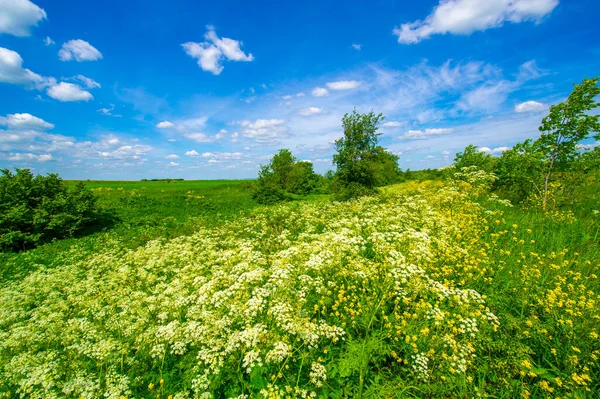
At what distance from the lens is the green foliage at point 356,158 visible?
24406mm

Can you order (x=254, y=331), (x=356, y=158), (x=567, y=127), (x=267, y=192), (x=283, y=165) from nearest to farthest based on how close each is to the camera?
(x=254, y=331) < (x=567, y=127) < (x=356, y=158) < (x=267, y=192) < (x=283, y=165)

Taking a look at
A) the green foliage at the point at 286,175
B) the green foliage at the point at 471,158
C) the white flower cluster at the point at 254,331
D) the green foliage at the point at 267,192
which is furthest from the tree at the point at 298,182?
the white flower cluster at the point at 254,331

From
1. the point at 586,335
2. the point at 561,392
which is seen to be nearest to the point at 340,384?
the point at 561,392

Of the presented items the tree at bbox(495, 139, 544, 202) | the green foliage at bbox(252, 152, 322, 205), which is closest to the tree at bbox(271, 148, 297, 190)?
the green foliage at bbox(252, 152, 322, 205)

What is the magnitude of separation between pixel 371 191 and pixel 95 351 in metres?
23.3

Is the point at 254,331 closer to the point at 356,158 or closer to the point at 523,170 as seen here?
the point at 523,170

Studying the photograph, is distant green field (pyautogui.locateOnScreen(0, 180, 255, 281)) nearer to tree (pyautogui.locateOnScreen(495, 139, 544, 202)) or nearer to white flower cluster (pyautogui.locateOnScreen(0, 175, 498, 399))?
white flower cluster (pyautogui.locateOnScreen(0, 175, 498, 399))

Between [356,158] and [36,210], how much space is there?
88.4 feet

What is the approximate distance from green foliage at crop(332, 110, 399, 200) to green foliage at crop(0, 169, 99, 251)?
22478 mm

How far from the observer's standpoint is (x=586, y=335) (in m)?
3.35

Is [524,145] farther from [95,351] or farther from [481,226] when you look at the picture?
[95,351]

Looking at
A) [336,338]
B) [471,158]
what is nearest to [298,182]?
[471,158]

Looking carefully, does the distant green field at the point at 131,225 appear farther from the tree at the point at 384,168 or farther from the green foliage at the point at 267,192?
the tree at the point at 384,168

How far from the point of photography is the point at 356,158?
25672 millimetres
